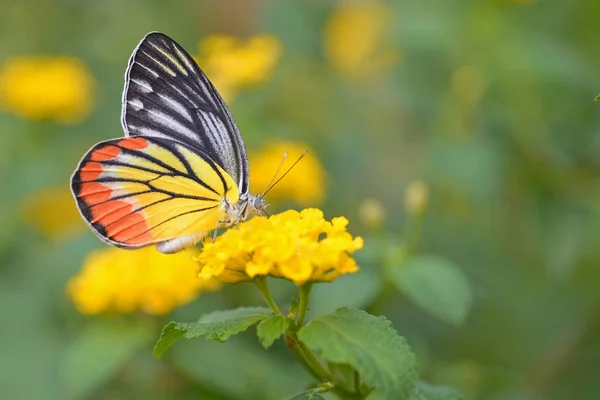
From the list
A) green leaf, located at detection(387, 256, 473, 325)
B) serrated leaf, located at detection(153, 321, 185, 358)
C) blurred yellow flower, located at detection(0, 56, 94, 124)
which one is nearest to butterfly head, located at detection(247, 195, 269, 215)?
green leaf, located at detection(387, 256, 473, 325)

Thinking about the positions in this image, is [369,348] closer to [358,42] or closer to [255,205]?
[255,205]

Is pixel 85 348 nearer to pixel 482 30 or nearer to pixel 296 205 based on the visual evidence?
pixel 296 205

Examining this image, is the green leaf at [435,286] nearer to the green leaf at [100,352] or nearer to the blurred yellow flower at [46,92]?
the green leaf at [100,352]

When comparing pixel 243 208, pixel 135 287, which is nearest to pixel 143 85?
pixel 243 208

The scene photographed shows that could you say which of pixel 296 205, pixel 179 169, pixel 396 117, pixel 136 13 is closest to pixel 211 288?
pixel 179 169

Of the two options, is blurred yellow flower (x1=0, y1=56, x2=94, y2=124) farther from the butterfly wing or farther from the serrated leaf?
the serrated leaf

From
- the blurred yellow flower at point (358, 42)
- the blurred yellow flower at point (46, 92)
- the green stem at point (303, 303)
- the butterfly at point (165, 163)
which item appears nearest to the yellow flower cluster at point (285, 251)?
the green stem at point (303, 303)
